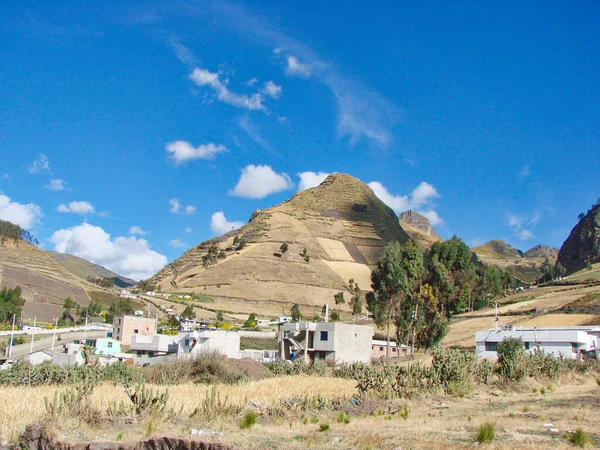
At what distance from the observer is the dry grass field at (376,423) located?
487 inches

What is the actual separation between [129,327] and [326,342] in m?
40.0

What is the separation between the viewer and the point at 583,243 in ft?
589

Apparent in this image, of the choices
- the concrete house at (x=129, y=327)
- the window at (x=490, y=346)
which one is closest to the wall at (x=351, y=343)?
the window at (x=490, y=346)

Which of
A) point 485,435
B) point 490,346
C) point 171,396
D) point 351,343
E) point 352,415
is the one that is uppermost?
point 490,346

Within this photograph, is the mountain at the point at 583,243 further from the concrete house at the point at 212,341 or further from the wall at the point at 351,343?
the concrete house at the point at 212,341

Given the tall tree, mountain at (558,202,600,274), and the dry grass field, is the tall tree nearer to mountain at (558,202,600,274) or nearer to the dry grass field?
the dry grass field

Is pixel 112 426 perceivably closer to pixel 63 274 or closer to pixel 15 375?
pixel 15 375

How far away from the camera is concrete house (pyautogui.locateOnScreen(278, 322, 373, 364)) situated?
5569 centimetres

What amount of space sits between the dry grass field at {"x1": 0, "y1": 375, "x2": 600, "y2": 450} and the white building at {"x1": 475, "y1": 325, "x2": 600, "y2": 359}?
1174 inches

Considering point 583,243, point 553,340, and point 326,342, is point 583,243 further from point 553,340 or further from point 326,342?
point 326,342

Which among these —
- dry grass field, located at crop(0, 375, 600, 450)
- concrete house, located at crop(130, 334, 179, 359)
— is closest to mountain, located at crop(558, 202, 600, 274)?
concrete house, located at crop(130, 334, 179, 359)

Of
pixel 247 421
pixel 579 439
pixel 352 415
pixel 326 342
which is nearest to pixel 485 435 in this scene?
pixel 579 439

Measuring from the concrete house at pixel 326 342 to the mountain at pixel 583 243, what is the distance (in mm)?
131605

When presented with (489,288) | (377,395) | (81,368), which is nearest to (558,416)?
(377,395)
